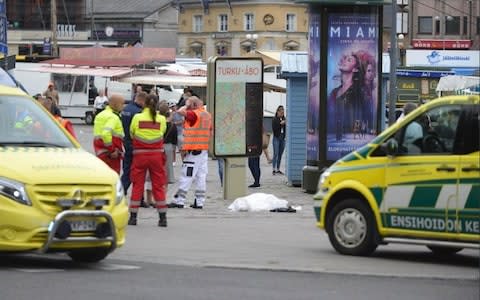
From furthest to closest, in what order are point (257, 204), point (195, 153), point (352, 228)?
point (257, 204) < point (195, 153) < point (352, 228)

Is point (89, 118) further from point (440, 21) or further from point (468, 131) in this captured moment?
point (468, 131)

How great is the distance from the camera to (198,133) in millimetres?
20672

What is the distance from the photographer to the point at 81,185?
12.6 meters

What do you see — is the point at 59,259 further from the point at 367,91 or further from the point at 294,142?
the point at 294,142

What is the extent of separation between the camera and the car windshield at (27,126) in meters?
13.3

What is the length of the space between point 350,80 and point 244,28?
90.1 meters

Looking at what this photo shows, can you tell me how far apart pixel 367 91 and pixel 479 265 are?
9535 mm

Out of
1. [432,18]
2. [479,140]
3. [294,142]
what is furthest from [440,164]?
[432,18]

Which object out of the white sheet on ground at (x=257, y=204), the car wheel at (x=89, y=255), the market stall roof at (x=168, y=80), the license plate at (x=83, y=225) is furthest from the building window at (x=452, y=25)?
the license plate at (x=83, y=225)

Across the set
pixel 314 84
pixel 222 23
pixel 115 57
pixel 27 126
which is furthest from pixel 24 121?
pixel 222 23

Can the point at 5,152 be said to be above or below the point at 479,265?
above

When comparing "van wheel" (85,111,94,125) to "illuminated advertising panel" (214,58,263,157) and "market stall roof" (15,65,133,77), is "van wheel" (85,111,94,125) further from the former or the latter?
"illuminated advertising panel" (214,58,263,157)

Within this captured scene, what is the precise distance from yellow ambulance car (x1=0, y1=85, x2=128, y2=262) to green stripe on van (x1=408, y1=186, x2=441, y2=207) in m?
3.10

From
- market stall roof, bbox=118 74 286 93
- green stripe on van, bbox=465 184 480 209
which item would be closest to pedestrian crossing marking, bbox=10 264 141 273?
green stripe on van, bbox=465 184 480 209
